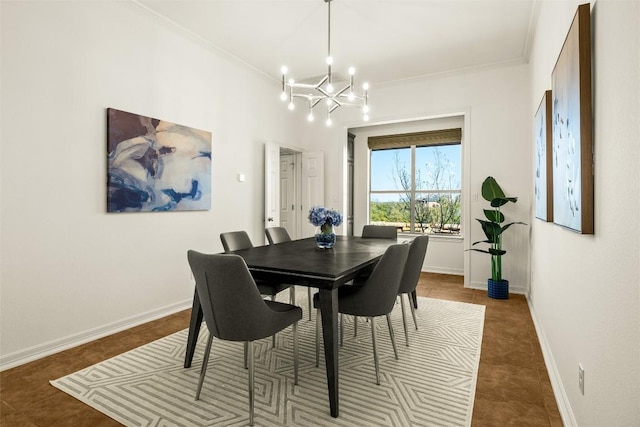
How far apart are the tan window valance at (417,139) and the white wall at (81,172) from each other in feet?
10.9

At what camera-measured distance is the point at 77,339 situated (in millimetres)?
2869

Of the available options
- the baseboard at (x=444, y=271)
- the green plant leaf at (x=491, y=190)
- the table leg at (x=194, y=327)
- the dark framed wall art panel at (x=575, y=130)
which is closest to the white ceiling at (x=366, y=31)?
the green plant leaf at (x=491, y=190)

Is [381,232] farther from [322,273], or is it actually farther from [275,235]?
[322,273]

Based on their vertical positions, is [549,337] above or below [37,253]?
below

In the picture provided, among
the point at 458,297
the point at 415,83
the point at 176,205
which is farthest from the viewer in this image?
the point at 415,83

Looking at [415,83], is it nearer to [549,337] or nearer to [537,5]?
[537,5]

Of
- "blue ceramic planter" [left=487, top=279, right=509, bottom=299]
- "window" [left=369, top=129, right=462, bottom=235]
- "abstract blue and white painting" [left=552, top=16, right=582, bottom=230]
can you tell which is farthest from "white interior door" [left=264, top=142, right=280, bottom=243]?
"abstract blue and white painting" [left=552, top=16, right=582, bottom=230]

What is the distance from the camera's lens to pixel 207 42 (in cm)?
405

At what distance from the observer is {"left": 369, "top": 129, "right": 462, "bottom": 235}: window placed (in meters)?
6.07

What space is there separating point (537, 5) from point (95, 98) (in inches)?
161

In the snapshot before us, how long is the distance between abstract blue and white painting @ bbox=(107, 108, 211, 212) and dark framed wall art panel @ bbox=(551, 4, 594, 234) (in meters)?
3.35

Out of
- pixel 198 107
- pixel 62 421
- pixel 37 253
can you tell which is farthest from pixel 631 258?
pixel 198 107

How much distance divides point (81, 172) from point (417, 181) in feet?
16.8

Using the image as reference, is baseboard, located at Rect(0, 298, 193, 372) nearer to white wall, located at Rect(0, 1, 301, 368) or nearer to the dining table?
white wall, located at Rect(0, 1, 301, 368)
